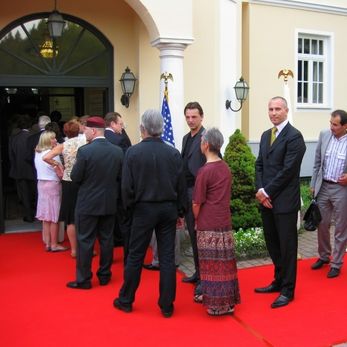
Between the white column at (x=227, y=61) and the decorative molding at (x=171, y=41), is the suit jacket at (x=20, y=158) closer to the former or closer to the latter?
the decorative molding at (x=171, y=41)

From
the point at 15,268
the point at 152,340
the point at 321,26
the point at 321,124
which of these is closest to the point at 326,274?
the point at 152,340

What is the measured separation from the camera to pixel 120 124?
642 cm

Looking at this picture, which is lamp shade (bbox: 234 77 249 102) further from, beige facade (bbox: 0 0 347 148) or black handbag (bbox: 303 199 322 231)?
black handbag (bbox: 303 199 322 231)

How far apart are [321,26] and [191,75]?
5.11 metres

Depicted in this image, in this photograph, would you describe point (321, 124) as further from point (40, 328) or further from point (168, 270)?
point (40, 328)

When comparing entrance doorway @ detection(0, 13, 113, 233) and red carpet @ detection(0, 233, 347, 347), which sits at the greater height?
entrance doorway @ detection(0, 13, 113, 233)

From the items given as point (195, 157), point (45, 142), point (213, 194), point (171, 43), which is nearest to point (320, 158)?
point (195, 157)

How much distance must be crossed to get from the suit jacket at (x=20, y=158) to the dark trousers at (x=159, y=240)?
4.30 meters

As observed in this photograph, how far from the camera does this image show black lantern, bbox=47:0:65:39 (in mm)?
7761

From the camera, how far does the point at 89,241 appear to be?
546cm

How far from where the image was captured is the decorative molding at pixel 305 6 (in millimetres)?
11430

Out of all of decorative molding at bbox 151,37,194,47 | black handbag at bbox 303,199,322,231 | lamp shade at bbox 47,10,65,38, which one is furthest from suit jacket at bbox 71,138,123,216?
lamp shade at bbox 47,10,65,38

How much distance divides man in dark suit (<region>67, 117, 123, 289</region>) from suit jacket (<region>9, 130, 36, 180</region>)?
3289 mm

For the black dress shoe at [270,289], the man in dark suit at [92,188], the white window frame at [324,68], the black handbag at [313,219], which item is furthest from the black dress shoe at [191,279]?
the white window frame at [324,68]
